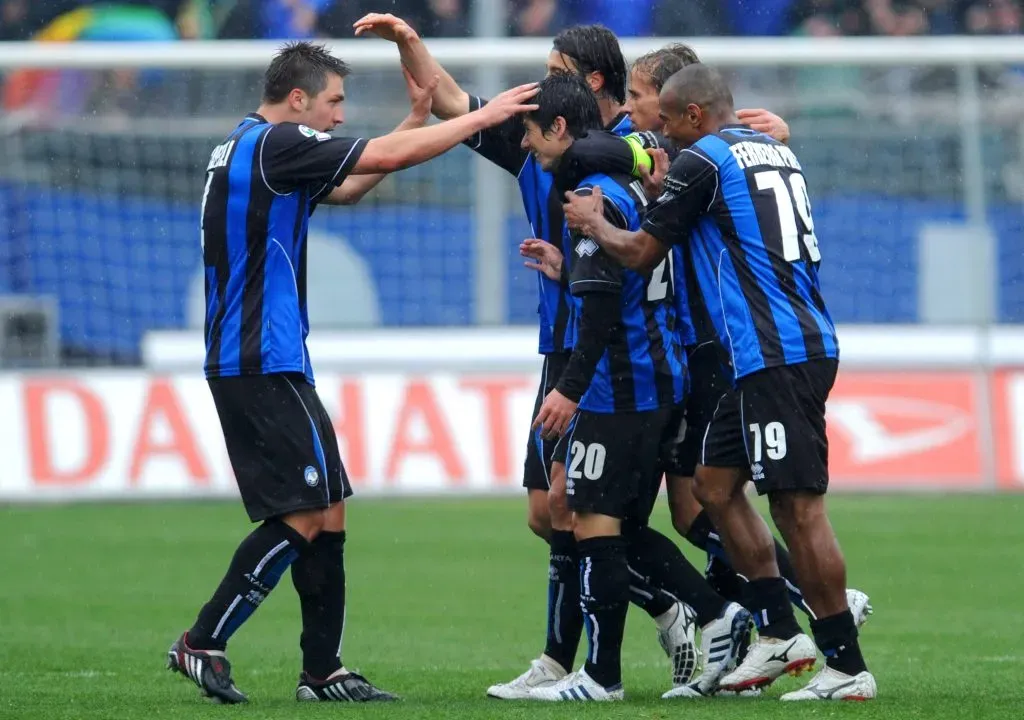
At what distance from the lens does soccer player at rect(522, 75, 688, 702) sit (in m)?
6.00

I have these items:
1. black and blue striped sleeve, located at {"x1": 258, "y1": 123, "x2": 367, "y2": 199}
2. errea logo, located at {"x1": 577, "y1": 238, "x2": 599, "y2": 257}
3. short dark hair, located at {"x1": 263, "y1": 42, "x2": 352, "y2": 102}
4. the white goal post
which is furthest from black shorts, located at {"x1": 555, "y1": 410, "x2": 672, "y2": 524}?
the white goal post

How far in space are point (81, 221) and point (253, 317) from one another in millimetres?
10414

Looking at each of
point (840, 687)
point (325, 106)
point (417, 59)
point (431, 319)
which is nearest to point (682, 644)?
point (840, 687)

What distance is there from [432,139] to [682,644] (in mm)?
2022

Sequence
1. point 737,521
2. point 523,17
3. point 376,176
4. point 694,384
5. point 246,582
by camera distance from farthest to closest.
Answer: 1. point 523,17
2. point 376,176
3. point 694,384
4. point 737,521
5. point 246,582

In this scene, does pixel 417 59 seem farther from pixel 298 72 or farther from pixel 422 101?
pixel 298 72

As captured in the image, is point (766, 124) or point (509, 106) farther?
point (766, 124)

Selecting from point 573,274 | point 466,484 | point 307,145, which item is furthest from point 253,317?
point 466,484

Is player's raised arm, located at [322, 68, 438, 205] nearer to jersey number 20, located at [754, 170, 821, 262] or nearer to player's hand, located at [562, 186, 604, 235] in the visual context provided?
player's hand, located at [562, 186, 604, 235]

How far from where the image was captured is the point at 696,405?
6484 mm

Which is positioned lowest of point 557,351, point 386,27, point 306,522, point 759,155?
point 306,522

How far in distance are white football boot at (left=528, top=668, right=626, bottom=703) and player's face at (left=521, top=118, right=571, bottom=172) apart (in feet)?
5.78

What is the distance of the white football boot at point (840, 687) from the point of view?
5754 millimetres

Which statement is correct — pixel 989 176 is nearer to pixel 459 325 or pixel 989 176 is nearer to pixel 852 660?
pixel 459 325
